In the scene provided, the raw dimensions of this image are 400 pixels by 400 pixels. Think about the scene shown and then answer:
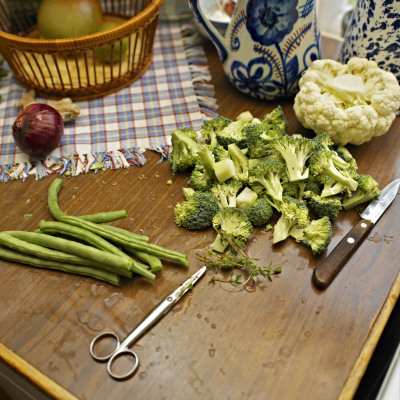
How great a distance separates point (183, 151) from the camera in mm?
1135

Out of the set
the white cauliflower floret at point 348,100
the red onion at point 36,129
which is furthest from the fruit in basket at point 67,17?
the white cauliflower floret at point 348,100

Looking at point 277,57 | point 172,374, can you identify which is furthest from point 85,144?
point 172,374

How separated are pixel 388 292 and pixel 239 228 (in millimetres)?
360

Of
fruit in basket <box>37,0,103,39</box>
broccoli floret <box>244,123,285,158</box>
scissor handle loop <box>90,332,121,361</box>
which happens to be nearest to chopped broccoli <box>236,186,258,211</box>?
broccoli floret <box>244,123,285,158</box>

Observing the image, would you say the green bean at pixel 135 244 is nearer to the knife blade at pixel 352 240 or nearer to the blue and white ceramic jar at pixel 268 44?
the knife blade at pixel 352 240

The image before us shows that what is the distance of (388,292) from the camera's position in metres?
0.88

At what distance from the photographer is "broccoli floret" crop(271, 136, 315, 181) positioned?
105 cm

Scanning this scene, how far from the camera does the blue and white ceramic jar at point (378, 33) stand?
119 cm

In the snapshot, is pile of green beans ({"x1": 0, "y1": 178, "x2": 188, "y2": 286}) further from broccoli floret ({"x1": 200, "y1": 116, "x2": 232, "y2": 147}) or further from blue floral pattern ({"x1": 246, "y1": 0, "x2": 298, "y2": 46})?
Result: blue floral pattern ({"x1": 246, "y1": 0, "x2": 298, "y2": 46})

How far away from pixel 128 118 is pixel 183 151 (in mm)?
321

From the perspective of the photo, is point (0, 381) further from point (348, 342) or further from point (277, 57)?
point (277, 57)

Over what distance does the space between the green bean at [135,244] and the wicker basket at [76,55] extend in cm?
58

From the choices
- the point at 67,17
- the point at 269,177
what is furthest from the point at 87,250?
the point at 67,17

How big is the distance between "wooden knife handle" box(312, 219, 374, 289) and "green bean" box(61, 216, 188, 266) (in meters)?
0.30
